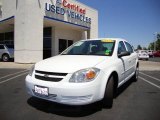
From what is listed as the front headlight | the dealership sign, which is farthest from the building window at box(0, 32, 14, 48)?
the front headlight

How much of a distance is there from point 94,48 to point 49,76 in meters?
1.84

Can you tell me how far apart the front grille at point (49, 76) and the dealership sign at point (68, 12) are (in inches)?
588

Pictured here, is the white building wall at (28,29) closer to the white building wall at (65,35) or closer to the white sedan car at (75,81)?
the white building wall at (65,35)

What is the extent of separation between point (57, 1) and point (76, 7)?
332cm

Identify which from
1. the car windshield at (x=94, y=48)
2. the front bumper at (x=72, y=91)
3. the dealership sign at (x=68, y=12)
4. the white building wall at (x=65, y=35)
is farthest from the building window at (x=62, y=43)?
the front bumper at (x=72, y=91)

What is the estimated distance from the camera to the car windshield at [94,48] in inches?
197

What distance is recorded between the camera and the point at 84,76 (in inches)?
147

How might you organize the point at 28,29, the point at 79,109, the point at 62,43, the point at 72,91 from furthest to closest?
the point at 62,43 → the point at 28,29 → the point at 79,109 → the point at 72,91

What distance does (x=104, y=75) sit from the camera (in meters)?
4.02

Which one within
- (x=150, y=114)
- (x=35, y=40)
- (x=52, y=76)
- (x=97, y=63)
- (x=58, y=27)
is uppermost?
(x=58, y=27)

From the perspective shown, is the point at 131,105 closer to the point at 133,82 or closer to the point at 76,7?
the point at 133,82

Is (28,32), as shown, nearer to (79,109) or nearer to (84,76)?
(79,109)

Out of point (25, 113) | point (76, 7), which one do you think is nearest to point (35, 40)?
point (76, 7)

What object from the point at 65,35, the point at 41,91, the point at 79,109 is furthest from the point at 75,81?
the point at 65,35
